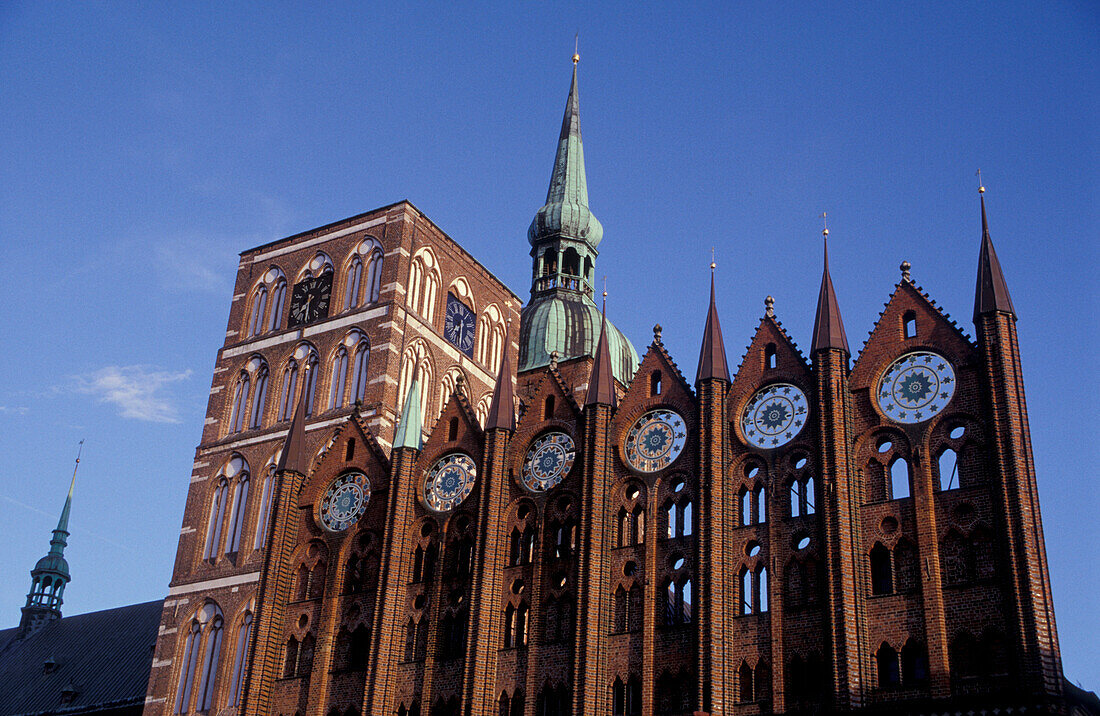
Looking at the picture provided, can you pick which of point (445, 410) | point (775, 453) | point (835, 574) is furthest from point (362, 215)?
point (835, 574)

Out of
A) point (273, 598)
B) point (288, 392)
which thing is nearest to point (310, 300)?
point (288, 392)

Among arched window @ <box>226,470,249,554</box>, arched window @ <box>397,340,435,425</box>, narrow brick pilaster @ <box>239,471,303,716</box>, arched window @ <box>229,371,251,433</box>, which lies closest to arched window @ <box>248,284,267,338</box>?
arched window @ <box>229,371,251,433</box>

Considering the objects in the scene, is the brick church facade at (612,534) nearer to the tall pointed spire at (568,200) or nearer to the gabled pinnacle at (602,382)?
the gabled pinnacle at (602,382)

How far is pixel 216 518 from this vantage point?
56.2 m

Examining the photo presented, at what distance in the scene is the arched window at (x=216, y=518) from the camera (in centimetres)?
5550

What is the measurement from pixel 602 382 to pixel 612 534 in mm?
5549

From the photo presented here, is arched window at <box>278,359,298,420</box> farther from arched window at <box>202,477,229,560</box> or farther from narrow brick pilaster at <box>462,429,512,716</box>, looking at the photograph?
narrow brick pilaster at <box>462,429,512,716</box>

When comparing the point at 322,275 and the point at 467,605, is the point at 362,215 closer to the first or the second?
the point at 322,275

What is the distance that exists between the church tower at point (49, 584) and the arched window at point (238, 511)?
37.3 metres

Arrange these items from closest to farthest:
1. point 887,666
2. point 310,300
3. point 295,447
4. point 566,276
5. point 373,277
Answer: point 887,666 < point 295,447 < point 373,277 < point 310,300 < point 566,276

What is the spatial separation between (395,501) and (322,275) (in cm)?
1583

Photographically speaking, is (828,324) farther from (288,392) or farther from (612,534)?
(288,392)

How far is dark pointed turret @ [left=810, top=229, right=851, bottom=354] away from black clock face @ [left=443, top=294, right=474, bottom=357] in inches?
845

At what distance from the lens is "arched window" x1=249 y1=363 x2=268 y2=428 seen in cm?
5772
